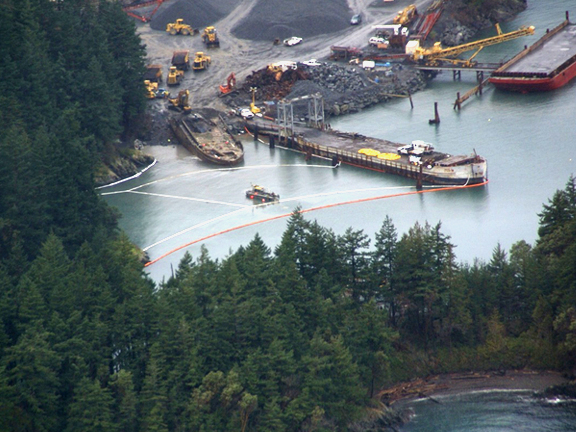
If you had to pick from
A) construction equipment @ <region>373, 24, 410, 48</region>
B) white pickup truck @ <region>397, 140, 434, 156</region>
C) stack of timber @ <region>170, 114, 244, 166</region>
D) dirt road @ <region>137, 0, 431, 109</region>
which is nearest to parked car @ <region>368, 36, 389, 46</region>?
construction equipment @ <region>373, 24, 410, 48</region>

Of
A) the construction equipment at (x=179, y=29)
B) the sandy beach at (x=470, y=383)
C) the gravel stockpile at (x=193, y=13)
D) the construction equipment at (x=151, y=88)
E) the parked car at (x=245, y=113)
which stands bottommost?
the sandy beach at (x=470, y=383)

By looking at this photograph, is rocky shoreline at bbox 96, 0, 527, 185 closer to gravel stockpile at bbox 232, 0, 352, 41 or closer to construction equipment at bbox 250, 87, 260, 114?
construction equipment at bbox 250, 87, 260, 114

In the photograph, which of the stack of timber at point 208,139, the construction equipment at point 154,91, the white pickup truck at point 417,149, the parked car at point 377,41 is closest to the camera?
the white pickup truck at point 417,149

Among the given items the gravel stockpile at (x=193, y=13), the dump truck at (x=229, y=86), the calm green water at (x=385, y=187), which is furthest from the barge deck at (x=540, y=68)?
the gravel stockpile at (x=193, y=13)

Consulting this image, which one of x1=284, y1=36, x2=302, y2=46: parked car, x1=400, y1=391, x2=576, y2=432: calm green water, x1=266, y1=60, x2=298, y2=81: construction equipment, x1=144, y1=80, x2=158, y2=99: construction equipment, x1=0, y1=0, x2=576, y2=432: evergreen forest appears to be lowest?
x1=400, y1=391, x2=576, y2=432: calm green water

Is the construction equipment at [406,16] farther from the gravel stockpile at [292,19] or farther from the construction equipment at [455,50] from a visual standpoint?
the construction equipment at [455,50]

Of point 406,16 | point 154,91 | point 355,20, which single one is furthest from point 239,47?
point 406,16

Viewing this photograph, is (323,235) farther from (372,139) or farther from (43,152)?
(372,139)
